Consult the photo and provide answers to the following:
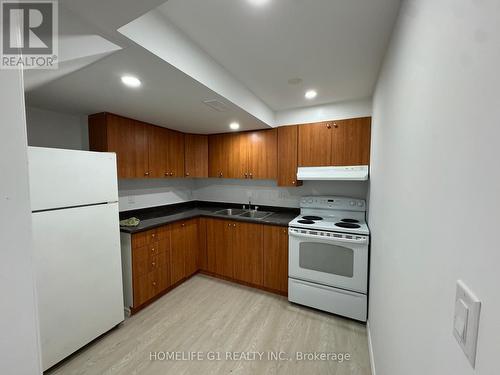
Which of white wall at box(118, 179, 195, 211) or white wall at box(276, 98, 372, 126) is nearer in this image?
white wall at box(276, 98, 372, 126)

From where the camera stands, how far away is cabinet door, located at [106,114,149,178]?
2.41 metres

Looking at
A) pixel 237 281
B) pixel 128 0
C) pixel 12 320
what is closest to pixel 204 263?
pixel 237 281

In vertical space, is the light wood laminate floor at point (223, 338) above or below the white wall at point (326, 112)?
below

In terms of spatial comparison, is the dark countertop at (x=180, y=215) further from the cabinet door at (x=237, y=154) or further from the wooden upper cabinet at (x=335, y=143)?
the wooden upper cabinet at (x=335, y=143)

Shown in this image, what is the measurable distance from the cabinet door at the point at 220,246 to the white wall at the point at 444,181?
223 cm

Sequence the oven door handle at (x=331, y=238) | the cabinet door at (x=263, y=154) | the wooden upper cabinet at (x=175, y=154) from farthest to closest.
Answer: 1. the wooden upper cabinet at (x=175, y=154)
2. the cabinet door at (x=263, y=154)
3. the oven door handle at (x=331, y=238)

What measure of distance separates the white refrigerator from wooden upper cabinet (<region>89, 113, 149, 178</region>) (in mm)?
462

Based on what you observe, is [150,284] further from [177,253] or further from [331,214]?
[331,214]

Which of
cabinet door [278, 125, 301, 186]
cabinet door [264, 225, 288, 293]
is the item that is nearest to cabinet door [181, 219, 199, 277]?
cabinet door [264, 225, 288, 293]

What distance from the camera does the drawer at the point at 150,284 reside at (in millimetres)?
2381

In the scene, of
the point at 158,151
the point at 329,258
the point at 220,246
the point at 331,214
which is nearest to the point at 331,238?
the point at 329,258

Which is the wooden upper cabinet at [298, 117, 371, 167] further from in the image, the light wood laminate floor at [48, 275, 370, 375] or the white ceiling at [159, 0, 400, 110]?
the light wood laminate floor at [48, 275, 370, 375]

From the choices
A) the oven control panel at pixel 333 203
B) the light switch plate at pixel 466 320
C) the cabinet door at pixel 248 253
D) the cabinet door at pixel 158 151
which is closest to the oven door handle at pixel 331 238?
the cabinet door at pixel 248 253

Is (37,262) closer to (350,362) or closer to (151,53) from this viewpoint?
(151,53)
